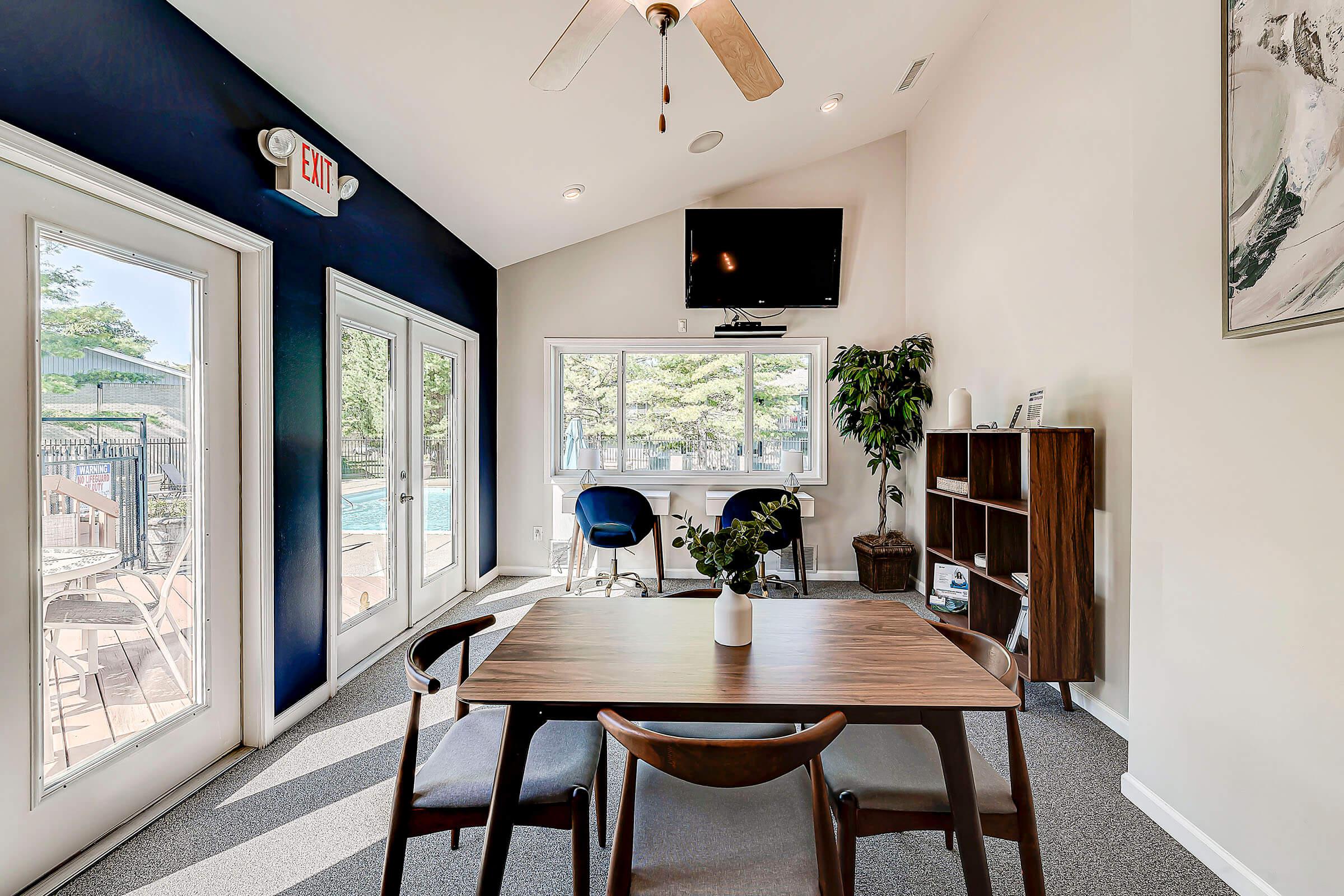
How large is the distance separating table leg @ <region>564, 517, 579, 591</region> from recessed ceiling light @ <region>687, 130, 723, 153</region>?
2.68 meters

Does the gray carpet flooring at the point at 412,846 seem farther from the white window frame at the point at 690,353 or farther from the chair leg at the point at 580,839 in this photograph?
the white window frame at the point at 690,353

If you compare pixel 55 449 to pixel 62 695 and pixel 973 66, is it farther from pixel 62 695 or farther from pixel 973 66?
pixel 973 66

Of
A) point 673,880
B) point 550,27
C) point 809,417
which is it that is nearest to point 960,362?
point 809,417

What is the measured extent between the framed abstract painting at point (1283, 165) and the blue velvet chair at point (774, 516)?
2.79 meters

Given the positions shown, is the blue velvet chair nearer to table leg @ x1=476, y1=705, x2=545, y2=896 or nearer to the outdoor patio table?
table leg @ x1=476, y1=705, x2=545, y2=896

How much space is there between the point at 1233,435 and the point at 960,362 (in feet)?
7.81

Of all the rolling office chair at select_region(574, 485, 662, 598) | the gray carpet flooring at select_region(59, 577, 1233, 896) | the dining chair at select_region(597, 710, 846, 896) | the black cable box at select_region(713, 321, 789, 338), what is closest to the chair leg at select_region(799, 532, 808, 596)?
the rolling office chair at select_region(574, 485, 662, 598)

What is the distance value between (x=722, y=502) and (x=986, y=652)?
314cm

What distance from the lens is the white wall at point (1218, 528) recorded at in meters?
1.37

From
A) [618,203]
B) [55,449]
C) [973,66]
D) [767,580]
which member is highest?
[973,66]

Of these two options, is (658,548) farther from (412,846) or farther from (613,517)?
(412,846)

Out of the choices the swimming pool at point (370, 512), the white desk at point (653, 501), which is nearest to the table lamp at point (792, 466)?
the white desk at point (653, 501)

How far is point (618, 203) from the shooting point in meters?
4.31

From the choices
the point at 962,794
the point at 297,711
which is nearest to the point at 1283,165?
the point at 962,794
